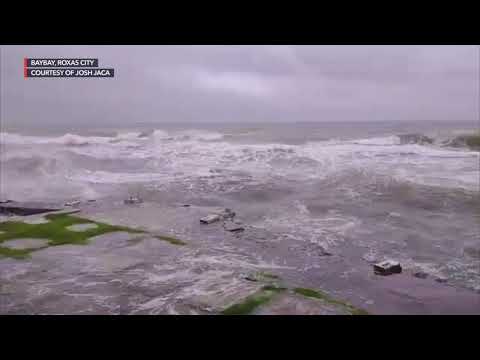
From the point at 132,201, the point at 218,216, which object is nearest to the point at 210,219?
the point at 218,216

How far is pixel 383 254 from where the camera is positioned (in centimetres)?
1372

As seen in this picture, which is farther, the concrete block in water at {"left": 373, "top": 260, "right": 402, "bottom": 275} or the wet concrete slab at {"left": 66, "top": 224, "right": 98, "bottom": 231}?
the wet concrete slab at {"left": 66, "top": 224, "right": 98, "bottom": 231}

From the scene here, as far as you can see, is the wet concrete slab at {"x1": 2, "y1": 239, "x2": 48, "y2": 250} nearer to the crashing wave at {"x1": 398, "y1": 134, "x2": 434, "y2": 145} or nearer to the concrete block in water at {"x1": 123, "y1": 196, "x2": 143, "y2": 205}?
the concrete block in water at {"x1": 123, "y1": 196, "x2": 143, "y2": 205}

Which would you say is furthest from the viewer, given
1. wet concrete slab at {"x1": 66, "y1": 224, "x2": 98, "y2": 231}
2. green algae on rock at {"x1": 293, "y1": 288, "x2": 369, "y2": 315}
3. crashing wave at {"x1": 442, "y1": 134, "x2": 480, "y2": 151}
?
crashing wave at {"x1": 442, "y1": 134, "x2": 480, "y2": 151}

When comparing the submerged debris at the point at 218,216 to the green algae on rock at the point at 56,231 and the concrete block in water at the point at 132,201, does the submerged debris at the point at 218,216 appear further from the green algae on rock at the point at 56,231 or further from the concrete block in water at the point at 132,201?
the concrete block in water at the point at 132,201

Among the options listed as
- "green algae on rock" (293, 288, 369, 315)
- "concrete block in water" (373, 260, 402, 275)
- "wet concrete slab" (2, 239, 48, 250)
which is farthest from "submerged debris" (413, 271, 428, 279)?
"wet concrete slab" (2, 239, 48, 250)

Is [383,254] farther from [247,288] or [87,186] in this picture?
[87,186]

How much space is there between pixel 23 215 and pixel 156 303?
14.6 meters

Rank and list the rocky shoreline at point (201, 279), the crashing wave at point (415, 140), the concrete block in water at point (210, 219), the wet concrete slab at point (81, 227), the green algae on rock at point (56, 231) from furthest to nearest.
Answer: the crashing wave at point (415, 140) < the concrete block in water at point (210, 219) < the wet concrete slab at point (81, 227) < the green algae on rock at point (56, 231) < the rocky shoreline at point (201, 279)

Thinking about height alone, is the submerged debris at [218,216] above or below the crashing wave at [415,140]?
below

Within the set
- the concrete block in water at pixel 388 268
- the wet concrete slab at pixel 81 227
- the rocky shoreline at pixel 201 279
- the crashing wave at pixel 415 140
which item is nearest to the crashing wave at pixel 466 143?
the crashing wave at pixel 415 140

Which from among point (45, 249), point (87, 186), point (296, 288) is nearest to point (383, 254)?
point (296, 288)

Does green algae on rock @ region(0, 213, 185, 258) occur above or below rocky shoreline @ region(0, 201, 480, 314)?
above

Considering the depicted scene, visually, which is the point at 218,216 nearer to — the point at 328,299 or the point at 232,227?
the point at 232,227
